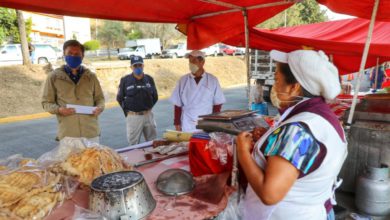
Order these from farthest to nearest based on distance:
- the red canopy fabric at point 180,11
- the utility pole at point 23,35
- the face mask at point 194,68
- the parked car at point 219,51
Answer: the parked car at point 219,51
the utility pole at point 23,35
the face mask at point 194,68
the red canopy fabric at point 180,11

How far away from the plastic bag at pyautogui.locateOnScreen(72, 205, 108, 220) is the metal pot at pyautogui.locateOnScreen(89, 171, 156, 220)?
0.02 m

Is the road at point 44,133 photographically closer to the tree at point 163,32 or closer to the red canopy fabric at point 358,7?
the red canopy fabric at point 358,7

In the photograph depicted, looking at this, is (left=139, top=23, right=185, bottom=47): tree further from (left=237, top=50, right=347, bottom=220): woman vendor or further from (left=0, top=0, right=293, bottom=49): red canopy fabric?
(left=237, top=50, right=347, bottom=220): woman vendor

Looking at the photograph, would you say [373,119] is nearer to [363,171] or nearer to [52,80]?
[363,171]

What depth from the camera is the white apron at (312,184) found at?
1267 mm

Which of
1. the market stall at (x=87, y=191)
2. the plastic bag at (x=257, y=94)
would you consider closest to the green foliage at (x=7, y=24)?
the plastic bag at (x=257, y=94)

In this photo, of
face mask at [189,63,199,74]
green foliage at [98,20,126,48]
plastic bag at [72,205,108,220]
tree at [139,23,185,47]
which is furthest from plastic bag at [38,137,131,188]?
green foliage at [98,20,126,48]

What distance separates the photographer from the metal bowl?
1.80 metres

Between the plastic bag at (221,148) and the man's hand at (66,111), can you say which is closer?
the plastic bag at (221,148)

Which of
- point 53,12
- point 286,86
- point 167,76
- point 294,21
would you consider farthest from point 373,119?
point 294,21

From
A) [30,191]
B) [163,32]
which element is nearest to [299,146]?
[30,191]

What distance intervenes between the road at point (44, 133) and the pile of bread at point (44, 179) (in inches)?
169

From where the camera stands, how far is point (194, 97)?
379cm

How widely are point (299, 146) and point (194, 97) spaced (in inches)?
104
